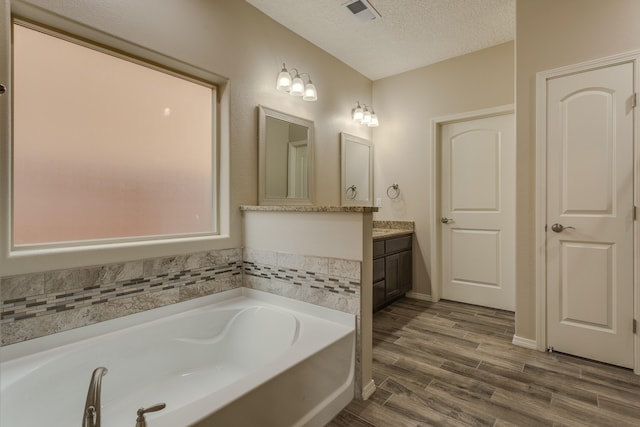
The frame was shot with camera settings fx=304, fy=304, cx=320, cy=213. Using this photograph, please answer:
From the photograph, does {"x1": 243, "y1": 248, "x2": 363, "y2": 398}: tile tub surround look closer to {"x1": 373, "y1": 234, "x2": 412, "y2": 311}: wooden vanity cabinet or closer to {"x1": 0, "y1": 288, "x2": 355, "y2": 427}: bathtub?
{"x1": 0, "y1": 288, "x2": 355, "y2": 427}: bathtub


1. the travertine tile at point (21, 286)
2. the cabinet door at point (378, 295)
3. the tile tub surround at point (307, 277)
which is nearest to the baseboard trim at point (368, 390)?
the tile tub surround at point (307, 277)

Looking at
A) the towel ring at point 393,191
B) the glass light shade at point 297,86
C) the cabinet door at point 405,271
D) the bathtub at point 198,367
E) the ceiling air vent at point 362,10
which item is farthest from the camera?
the towel ring at point 393,191

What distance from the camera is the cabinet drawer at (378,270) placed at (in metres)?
2.93

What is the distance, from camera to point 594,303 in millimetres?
2119

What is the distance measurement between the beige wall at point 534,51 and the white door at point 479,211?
808 millimetres

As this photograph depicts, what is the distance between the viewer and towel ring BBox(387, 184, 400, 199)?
3.74m

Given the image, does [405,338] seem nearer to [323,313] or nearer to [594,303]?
[323,313]

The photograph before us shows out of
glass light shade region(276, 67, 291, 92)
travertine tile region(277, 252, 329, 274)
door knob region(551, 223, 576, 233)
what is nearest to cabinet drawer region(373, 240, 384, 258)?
travertine tile region(277, 252, 329, 274)

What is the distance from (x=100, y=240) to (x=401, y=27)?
293cm

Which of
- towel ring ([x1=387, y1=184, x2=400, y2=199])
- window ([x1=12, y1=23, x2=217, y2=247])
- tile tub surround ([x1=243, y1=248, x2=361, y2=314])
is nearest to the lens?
window ([x1=12, y1=23, x2=217, y2=247])

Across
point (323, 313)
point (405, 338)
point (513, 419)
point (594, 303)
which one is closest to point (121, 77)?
point (323, 313)

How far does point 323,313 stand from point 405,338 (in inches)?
40.0

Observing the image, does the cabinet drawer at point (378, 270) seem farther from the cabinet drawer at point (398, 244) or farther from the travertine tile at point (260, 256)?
the travertine tile at point (260, 256)

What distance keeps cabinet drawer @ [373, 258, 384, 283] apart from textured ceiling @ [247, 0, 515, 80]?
2165 millimetres
